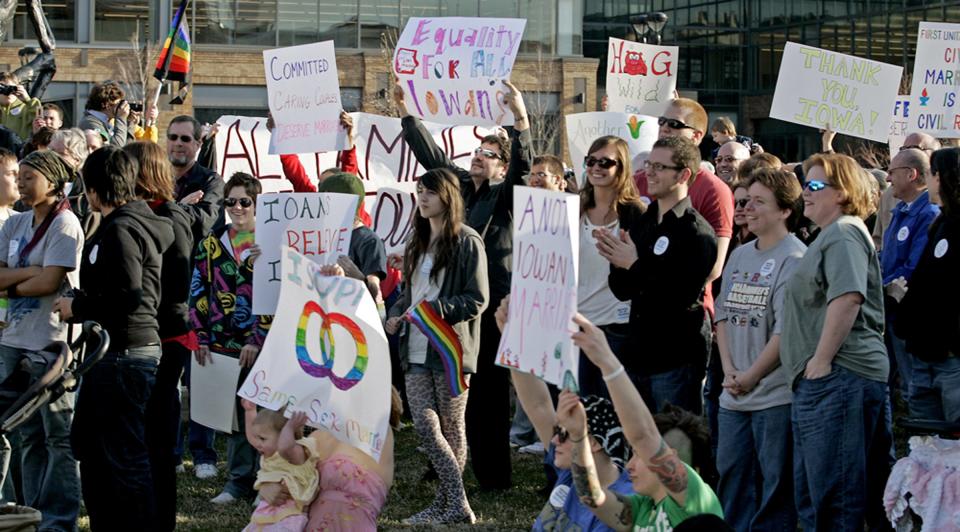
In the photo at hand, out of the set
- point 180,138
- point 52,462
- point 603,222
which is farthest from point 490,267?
point 52,462

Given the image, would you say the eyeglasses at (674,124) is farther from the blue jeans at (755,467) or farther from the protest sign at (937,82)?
the protest sign at (937,82)

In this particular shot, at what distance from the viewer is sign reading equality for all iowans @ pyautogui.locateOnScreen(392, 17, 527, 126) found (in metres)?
8.89

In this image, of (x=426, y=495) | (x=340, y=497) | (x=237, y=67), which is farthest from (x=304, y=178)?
(x=237, y=67)

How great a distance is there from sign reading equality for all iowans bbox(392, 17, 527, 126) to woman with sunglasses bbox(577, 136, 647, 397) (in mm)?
1401

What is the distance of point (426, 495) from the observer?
27.4 feet

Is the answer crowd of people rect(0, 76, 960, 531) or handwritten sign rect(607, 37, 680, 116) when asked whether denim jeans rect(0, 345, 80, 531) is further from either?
handwritten sign rect(607, 37, 680, 116)

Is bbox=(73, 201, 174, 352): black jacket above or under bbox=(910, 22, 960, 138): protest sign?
under

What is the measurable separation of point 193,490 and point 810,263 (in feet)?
13.6

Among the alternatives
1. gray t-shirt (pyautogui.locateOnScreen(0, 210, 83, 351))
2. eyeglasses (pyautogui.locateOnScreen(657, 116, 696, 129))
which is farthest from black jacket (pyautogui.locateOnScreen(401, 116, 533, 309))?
gray t-shirt (pyautogui.locateOnScreen(0, 210, 83, 351))

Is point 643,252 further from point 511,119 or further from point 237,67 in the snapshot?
point 237,67

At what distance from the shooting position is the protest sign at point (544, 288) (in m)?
4.26

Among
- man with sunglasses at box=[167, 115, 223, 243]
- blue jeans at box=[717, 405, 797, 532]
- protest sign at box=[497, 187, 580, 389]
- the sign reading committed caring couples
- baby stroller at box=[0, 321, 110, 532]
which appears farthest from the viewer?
man with sunglasses at box=[167, 115, 223, 243]

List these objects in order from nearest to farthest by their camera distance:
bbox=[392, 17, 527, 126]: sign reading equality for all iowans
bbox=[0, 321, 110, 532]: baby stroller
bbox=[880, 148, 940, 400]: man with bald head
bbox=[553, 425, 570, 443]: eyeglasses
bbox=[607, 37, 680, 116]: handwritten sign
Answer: bbox=[553, 425, 570, 443]: eyeglasses → bbox=[0, 321, 110, 532]: baby stroller → bbox=[880, 148, 940, 400]: man with bald head → bbox=[392, 17, 527, 126]: sign reading equality for all iowans → bbox=[607, 37, 680, 116]: handwritten sign

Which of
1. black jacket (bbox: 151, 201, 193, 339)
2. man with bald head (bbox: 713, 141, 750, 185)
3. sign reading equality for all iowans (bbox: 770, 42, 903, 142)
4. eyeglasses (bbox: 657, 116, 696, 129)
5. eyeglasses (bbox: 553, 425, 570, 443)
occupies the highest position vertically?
sign reading equality for all iowans (bbox: 770, 42, 903, 142)
